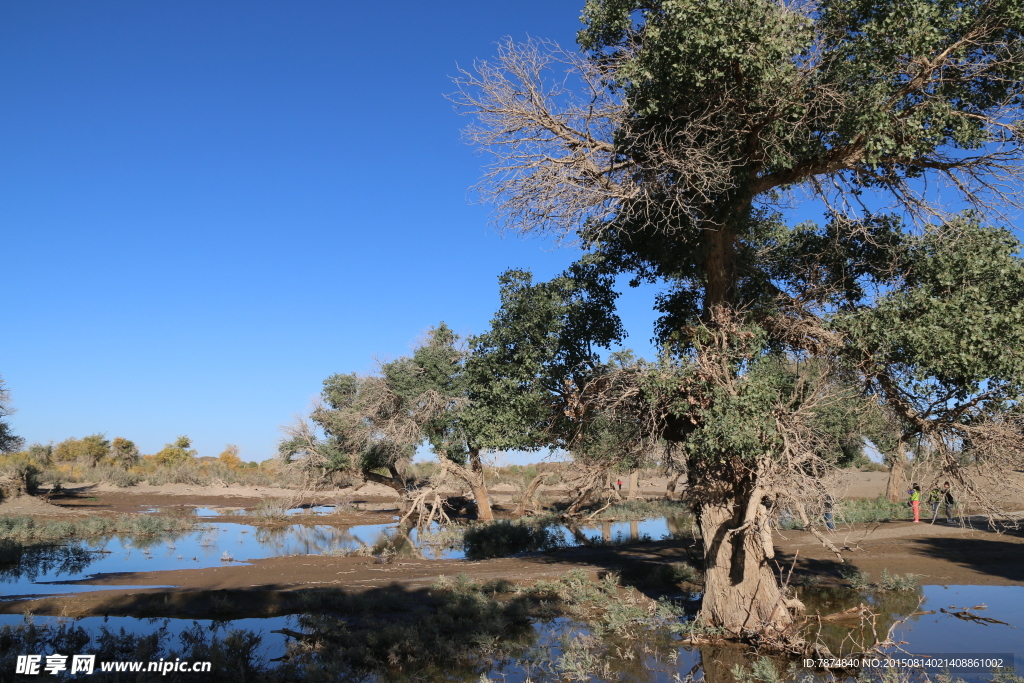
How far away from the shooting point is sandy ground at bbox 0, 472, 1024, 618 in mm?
13070

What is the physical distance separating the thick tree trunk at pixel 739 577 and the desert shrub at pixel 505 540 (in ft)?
36.6

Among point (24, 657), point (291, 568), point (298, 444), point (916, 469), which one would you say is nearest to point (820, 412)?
point (916, 469)

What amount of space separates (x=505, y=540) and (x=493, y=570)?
5057 millimetres

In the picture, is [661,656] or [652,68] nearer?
[652,68]

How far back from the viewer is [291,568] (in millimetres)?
18453

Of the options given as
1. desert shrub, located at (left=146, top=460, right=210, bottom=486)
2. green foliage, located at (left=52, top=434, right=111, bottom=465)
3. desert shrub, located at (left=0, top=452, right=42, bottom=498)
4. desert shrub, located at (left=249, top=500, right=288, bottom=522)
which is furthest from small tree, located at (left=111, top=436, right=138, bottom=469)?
desert shrub, located at (left=249, top=500, right=288, bottom=522)

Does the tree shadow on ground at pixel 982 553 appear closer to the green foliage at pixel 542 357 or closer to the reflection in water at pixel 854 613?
the reflection in water at pixel 854 613

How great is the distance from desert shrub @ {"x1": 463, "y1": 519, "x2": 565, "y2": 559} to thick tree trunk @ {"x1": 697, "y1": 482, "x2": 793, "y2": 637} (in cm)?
1117

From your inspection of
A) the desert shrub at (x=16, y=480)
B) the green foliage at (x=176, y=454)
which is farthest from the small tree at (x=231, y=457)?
the desert shrub at (x=16, y=480)

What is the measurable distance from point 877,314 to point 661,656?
6.12 metres

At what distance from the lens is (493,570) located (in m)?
17.5

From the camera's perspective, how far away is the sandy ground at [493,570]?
13070mm

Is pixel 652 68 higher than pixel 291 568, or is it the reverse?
pixel 652 68

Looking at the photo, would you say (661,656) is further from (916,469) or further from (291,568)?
(291,568)
